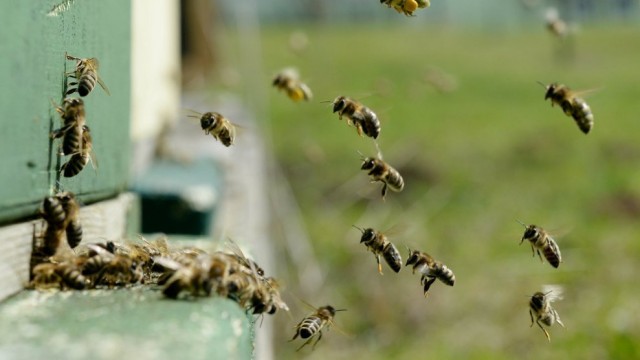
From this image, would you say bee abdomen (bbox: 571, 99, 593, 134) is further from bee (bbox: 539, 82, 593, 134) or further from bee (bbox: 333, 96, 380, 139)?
bee (bbox: 333, 96, 380, 139)

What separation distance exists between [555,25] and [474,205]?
4974mm

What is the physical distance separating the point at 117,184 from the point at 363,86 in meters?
14.7

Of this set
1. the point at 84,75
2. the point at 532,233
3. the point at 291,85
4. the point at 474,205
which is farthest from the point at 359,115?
the point at 474,205

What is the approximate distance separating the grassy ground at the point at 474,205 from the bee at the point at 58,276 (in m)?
1.85

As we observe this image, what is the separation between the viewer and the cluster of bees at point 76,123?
1.99 metres

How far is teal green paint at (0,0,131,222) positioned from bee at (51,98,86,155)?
0.02 m

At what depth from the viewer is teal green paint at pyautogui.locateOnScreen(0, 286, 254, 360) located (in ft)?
4.56

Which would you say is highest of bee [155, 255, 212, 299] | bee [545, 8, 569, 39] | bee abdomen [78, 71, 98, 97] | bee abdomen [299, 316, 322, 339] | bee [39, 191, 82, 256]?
bee [545, 8, 569, 39]

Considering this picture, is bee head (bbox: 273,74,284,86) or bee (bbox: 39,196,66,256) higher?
bee head (bbox: 273,74,284,86)

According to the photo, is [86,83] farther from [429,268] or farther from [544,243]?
[544,243]

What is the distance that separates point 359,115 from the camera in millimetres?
3080

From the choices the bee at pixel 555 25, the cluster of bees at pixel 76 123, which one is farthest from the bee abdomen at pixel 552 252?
the bee at pixel 555 25

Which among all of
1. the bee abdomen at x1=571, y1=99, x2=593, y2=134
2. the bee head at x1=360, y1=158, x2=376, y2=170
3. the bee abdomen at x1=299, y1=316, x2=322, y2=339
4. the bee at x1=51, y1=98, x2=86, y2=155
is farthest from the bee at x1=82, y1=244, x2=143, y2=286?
the bee abdomen at x1=571, y1=99, x2=593, y2=134

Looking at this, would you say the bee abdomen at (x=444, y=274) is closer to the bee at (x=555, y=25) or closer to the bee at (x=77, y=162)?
the bee at (x=77, y=162)
